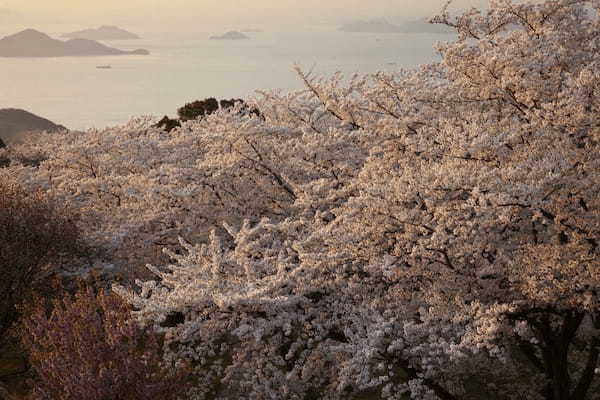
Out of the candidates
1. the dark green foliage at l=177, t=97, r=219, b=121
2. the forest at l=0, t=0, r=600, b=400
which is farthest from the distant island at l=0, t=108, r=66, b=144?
the forest at l=0, t=0, r=600, b=400

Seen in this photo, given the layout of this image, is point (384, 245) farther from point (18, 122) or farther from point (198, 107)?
point (18, 122)

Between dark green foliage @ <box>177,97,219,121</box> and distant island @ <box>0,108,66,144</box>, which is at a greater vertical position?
dark green foliage @ <box>177,97,219,121</box>

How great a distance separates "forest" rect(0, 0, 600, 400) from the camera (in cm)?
916

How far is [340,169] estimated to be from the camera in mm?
14266

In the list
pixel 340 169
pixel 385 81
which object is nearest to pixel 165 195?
pixel 340 169

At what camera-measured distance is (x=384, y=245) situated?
10.3 meters

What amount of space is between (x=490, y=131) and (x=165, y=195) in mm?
8876

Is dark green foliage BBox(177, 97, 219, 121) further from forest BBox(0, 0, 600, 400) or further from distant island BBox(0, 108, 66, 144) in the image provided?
distant island BBox(0, 108, 66, 144)

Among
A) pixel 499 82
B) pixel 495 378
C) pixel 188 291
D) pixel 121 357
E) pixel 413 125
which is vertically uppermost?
pixel 499 82

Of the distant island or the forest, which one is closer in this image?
the forest

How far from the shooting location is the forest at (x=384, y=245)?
360 inches

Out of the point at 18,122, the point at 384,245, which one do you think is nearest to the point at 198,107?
the point at 384,245

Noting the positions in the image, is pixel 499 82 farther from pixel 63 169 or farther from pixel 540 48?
pixel 63 169

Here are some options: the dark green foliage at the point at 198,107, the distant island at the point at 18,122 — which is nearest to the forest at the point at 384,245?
the dark green foliage at the point at 198,107
